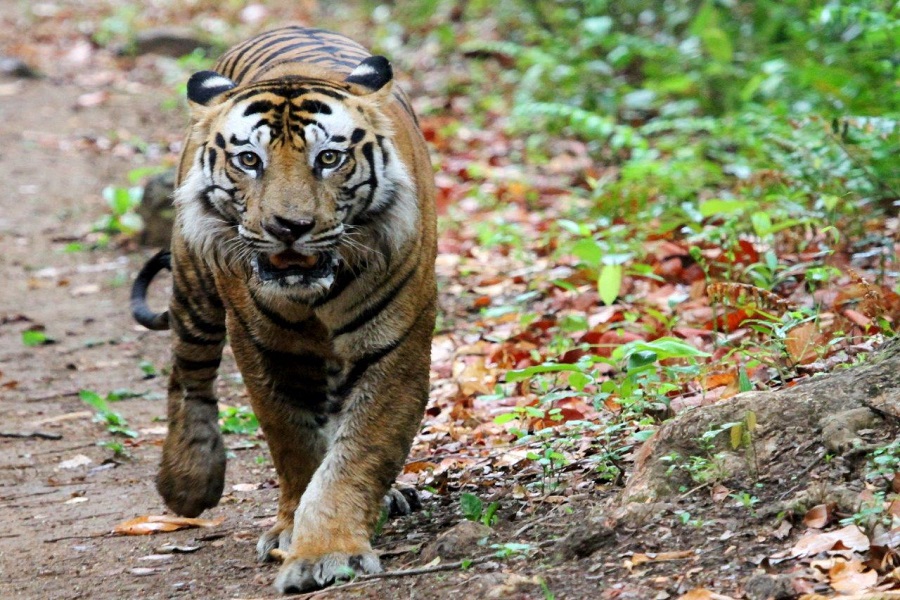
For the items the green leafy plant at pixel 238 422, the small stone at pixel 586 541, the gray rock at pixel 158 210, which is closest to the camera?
the small stone at pixel 586 541

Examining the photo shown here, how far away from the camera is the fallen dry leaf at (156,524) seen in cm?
402

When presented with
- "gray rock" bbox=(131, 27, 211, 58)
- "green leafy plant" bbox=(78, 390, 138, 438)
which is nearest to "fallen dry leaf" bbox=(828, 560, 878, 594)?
"green leafy plant" bbox=(78, 390, 138, 438)

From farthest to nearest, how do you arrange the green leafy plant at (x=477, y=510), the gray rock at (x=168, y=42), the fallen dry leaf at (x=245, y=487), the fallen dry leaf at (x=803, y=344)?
the gray rock at (x=168, y=42) → the fallen dry leaf at (x=245, y=487) → the fallen dry leaf at (x=803, y=344) → the green leafy plant at (x=477, y=510)

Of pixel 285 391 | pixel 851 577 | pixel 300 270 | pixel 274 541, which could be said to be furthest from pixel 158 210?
pixel 851 577

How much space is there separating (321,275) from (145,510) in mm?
1561

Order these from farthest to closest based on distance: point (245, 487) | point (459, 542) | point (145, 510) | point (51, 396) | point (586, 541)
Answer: point (51, 396) → point (245, 487) → point (145, 510) → point (459, 542) → point (586, 541)

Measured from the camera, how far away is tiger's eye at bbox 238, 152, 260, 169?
11.1ft

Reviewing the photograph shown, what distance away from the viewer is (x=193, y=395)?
444 centimetres

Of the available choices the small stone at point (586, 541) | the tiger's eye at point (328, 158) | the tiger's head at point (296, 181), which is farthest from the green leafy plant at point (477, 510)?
the tiger's eye at point (328, 158)

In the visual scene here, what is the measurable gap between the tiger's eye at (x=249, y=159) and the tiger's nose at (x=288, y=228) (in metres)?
0.24

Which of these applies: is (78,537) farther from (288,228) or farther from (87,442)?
(288,228)

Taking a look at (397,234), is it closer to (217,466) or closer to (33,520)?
(217,466)

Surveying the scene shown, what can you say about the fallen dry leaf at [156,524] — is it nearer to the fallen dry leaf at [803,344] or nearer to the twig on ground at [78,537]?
the twig on ground at [78,537]

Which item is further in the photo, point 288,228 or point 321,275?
point 321,275
